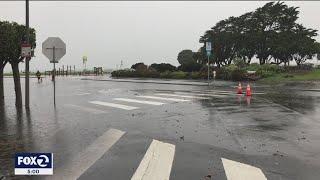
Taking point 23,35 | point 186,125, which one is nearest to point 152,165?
point 186,125

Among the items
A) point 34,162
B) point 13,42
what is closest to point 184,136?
point 34,162

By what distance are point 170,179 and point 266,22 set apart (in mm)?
62464

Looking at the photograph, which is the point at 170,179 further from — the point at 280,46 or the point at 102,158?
the point at 280,46

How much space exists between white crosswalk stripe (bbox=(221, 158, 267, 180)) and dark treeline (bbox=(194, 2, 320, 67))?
55623 mm

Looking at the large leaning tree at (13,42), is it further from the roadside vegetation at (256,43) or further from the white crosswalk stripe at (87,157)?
the roadside vegetation at (256,43)

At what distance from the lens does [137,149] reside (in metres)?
9.63

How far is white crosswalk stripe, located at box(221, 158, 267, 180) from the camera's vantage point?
7.33 m

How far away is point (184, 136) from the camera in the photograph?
1121 centimetres

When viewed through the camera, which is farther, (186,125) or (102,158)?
(186,125)

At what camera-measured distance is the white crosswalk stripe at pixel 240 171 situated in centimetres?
733

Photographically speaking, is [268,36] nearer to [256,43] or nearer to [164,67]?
[256,43]

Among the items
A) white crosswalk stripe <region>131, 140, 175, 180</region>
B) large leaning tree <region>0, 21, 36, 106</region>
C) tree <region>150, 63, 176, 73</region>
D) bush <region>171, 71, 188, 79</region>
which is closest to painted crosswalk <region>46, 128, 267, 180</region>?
white crosswalk stripe <region>131, 140, 175, 180</region>

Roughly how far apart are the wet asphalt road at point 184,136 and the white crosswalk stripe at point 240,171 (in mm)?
112

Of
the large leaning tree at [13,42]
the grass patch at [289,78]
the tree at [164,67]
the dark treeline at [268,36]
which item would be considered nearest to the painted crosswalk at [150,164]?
the large leaning tree at [13,42]
